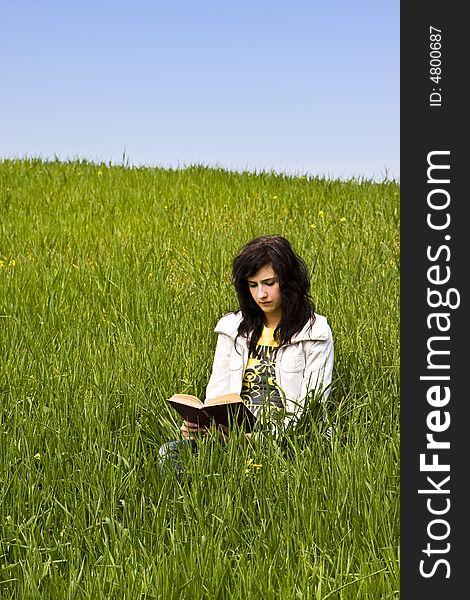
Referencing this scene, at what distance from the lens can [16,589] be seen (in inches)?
123

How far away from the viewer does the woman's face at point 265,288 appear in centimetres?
428

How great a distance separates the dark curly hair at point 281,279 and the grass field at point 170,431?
18.0 inches

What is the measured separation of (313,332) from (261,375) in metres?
0.34

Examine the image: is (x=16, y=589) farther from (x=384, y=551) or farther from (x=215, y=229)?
(x=215, y=229)

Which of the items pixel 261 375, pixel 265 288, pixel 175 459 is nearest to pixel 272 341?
pixel 261 375

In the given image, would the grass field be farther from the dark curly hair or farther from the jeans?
the dark curly hair

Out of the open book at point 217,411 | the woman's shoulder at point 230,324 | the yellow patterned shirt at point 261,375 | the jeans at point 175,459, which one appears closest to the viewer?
the jeans at point 175,459

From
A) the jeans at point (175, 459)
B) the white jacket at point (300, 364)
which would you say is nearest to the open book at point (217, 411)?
the jeans at point (175, 459)

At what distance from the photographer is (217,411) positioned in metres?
3.92

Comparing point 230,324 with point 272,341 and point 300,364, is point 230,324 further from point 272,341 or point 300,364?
point 300,364

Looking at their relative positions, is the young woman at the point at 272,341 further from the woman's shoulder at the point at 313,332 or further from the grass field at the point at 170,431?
the grass field at the point at 170,431

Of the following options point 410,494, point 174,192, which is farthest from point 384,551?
point 174,192

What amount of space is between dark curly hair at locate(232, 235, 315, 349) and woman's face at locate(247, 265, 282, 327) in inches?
0.8

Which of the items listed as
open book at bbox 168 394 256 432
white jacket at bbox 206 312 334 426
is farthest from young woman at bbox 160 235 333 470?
open book at bbox 168 394 256 432
